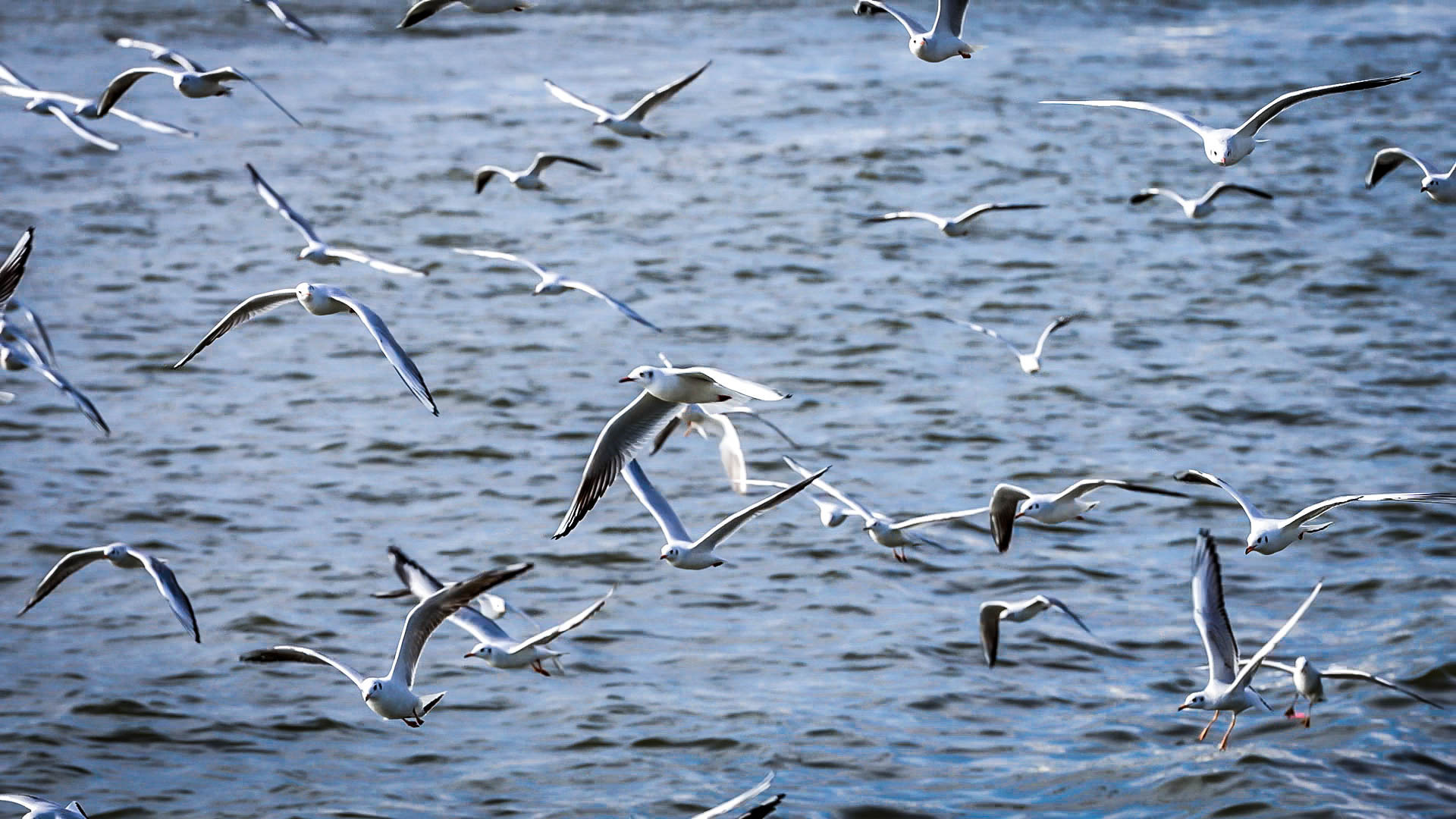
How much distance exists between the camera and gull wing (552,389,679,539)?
9.40 m

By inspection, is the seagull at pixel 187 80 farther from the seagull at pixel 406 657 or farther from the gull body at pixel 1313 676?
the gull body at pixel 1313 676

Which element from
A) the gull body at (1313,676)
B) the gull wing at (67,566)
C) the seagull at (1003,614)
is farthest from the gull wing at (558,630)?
the gull body at (1313,676)

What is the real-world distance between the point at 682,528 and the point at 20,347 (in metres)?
5.08

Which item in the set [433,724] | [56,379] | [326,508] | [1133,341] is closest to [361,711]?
[433,724]

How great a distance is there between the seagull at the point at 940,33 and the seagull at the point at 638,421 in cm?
223

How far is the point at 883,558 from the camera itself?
1459cm

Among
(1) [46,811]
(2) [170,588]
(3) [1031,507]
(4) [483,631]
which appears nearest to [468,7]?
(4) [483,631]

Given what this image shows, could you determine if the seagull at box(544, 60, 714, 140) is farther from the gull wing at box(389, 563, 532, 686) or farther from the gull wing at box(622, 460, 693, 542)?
the gull wing at box(389, 563, 532, 686)

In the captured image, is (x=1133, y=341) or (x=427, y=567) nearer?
(x=427, y=567)

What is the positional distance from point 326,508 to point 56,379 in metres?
4.54

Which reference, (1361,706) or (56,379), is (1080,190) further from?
(56,379)

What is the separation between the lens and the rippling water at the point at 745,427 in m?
11.3

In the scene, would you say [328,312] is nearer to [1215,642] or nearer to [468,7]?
[468,7]

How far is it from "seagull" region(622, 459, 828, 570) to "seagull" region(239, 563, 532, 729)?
3.52 ft
